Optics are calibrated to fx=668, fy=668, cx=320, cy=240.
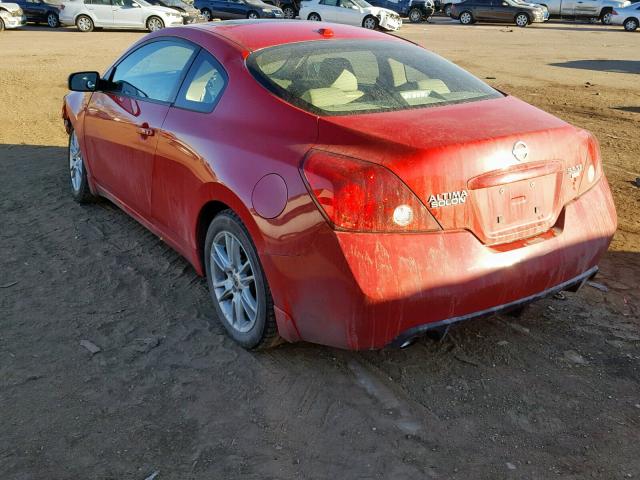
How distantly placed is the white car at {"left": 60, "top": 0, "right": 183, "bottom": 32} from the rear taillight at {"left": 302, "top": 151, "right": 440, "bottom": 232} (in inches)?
888

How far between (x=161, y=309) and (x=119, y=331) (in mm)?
314

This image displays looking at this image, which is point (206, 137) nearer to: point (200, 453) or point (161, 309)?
point (161, 309)

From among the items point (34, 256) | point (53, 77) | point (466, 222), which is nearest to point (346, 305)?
point (466, 222)

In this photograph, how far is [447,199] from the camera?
2752mm

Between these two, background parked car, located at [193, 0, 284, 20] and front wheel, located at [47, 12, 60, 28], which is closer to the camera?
front wheel, located at [47, 12, 60, 28]

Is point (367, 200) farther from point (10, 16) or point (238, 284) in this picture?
point (10, 16)

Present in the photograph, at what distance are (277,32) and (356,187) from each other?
63.7 inches

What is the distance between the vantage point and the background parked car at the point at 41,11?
82.9 feet

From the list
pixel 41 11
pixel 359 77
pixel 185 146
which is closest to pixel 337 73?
pixel 359 77

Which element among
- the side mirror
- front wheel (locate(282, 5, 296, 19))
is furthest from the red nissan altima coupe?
front wheel (locate(282, 5, 296, 19))

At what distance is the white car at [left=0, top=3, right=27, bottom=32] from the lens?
23255 millimetres

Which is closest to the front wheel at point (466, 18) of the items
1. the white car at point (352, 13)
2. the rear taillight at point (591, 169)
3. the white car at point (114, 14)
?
the white car at point (352, 13)

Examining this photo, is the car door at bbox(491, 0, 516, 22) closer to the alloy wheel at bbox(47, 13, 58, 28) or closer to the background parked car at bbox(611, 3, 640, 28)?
the background parked car at bbox(611, 3, 640, 28)

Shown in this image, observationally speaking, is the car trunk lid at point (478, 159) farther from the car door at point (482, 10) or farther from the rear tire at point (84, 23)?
the car door at point (482, 10)
